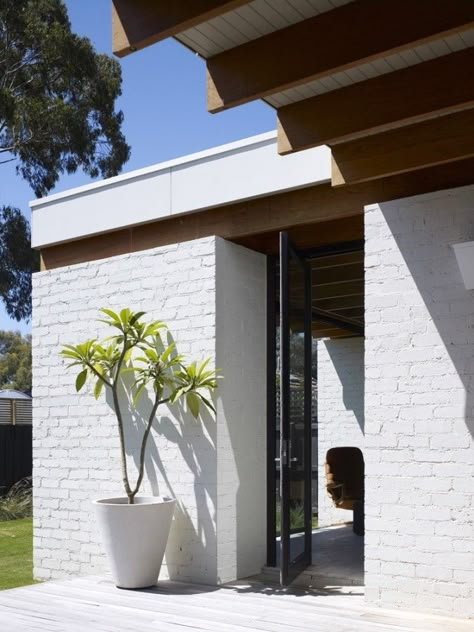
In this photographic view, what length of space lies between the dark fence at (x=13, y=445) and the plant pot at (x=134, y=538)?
781cm

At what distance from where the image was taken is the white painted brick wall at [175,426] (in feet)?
19.8

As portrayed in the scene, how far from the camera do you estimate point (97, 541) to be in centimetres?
655

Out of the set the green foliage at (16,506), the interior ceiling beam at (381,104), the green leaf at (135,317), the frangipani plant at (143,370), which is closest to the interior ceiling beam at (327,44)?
the interior ceiling beam at (381,104)

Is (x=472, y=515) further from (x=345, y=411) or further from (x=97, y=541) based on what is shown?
(x=345, y=411)

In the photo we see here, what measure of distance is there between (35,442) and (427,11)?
4892 mm

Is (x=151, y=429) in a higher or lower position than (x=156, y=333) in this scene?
lower

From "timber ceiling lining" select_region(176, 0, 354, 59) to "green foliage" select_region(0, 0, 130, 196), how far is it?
12.0m

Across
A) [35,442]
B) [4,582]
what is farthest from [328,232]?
[4,582]

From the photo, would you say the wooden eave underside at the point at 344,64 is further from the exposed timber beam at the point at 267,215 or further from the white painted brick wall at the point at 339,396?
the white painted brick wall at the point at 339,396

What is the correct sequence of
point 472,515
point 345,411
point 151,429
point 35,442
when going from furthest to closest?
point 345,411 < point 35,442 < point 151,429 < point 472,515

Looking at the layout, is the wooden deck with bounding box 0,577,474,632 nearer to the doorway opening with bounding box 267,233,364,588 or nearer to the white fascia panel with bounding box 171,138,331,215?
the doorway opening with bounding box 267,233,364,588

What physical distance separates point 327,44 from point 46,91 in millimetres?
13413

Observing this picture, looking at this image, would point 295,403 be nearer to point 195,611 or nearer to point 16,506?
point 195,611

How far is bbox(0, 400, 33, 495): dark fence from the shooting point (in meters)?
13.2
